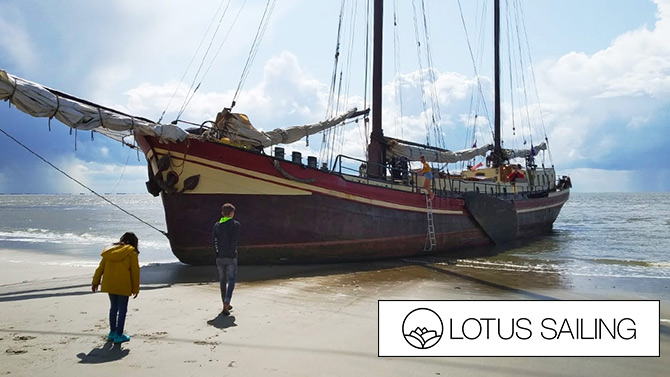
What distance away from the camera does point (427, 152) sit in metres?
19.6

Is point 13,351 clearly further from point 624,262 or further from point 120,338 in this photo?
point 624,262

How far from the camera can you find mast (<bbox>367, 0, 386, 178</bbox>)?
16.7 meters

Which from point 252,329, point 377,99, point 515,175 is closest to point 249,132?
point 377,99

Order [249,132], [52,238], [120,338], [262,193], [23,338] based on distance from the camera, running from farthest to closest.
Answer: [52,238] < [249,132] < [262,193] < [23,338] < [120,338]

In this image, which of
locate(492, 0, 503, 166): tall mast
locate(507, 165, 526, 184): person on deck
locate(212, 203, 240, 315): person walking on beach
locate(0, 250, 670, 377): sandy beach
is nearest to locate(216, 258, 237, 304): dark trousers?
locate(212, 203, 240, 315): person walking on beach

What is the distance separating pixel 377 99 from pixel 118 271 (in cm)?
1302

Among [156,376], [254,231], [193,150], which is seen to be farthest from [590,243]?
[156,376]

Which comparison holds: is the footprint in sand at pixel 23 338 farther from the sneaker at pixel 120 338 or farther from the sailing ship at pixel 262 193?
the sailing ship at pixel 262 193

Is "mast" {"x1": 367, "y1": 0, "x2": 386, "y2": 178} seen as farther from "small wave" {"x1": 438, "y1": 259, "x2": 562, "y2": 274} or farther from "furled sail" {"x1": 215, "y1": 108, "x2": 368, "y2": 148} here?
"small wave" {"x1": 438, "y1": 259, "x2": 562, "y2": 274}

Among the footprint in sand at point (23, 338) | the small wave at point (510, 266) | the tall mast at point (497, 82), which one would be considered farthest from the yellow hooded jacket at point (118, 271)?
the tall mast at point (497, 82)

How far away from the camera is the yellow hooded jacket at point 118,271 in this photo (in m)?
4.98

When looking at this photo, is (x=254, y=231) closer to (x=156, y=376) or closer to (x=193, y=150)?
(x=193, y=150)

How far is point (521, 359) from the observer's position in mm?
4883

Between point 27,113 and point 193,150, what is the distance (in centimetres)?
346
